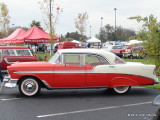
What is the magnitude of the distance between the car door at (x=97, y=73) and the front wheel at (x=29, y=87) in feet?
5.44

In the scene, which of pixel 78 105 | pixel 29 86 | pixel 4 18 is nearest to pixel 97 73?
pixel 78 105

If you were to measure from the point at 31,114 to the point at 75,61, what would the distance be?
2873 millimetres

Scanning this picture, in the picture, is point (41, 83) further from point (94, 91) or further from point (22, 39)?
point (22, 39)

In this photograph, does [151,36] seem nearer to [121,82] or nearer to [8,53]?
[121,82]

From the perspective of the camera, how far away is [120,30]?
317 feet

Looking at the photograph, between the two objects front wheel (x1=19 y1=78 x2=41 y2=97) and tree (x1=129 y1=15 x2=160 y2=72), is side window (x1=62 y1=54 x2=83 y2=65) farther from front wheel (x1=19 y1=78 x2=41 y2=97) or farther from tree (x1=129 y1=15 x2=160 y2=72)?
tree (x1=129 y1=15 x2=160 y2=72)

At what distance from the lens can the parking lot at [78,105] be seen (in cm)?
645

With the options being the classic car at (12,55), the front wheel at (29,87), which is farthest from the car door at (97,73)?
the classic car at (12,55)

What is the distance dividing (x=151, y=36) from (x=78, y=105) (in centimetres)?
601

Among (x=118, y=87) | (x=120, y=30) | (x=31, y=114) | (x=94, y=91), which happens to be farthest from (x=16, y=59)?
(x=120, y=30)

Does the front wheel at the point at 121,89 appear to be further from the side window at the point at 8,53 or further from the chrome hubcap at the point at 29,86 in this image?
the side window at the point at 8,53

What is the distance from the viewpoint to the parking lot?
6.45 metres

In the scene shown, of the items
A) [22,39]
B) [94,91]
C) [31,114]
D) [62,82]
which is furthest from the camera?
[22,39]

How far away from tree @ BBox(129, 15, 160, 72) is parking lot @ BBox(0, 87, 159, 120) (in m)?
2.39
